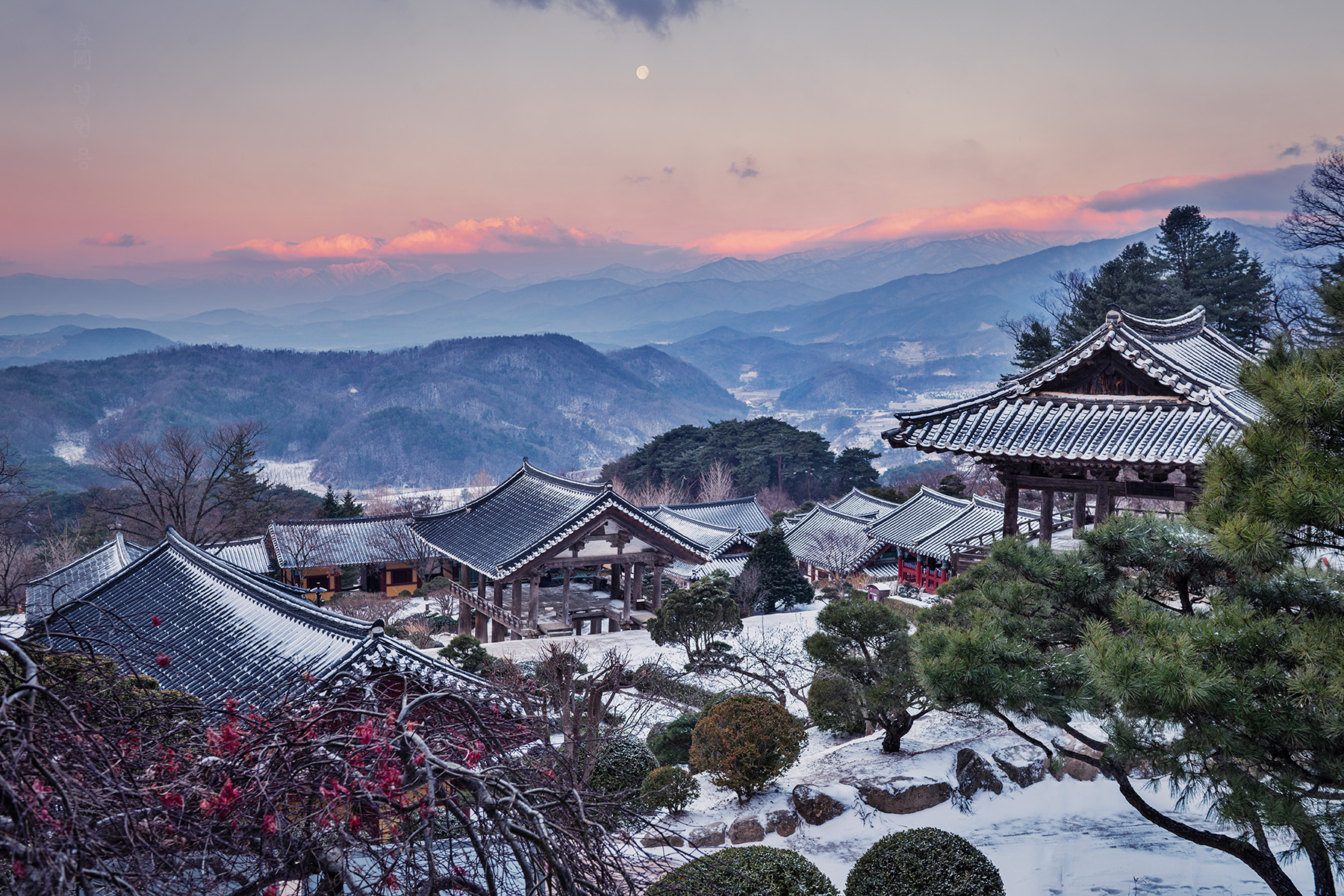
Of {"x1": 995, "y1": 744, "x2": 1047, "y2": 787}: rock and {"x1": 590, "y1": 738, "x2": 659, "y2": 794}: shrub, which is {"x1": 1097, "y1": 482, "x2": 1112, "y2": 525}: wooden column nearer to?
{"x1": 995, "y1": 744, "x2": 1047, "y2": 787}: rock

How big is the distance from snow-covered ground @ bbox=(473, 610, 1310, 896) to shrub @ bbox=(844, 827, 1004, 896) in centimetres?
137

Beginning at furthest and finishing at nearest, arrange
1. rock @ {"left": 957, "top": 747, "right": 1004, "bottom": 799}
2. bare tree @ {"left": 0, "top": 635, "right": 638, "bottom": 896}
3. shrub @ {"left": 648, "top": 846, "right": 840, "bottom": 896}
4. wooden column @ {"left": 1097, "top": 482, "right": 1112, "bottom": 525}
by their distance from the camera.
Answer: wooden column @ {"left": 1097, "top": 482, "right": 1112, "bottom": 525} < rock @ {"left": 957, "top": 747, "right": 1004, "bottom": 799} < shrub @ {"left": 648, "top": 846, "right": 840, "bottom": 896} < bare tree @ {"left": 0, "top": 635, "right": 638, "bottom": 896}

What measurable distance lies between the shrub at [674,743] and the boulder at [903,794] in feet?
13.8

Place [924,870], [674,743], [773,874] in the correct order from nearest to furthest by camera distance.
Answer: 1. [773,874]
2. [924,870]
3. [674,743]

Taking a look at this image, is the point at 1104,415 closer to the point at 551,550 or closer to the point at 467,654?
the point at 467,654

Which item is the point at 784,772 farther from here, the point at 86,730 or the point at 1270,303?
the point at 1270,303

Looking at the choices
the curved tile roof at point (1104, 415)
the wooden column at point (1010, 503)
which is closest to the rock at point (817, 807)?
the wooden column at point (1010, 503)

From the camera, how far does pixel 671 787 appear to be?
9.69 m

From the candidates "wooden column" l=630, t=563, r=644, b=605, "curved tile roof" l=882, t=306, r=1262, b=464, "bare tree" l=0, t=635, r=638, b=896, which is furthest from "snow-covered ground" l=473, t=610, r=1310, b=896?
"wooden column" l=630, t=563, r=644, b=605

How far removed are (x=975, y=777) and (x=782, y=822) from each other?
2227mm

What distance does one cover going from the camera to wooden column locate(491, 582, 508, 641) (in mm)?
23281

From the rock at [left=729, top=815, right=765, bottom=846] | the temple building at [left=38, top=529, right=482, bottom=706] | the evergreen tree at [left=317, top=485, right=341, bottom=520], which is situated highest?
the temple building at [left=38, top=529, right=482, bottom=706]

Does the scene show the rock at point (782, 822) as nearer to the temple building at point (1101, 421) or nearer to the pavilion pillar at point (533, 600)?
the temple building at point (1101, 421)

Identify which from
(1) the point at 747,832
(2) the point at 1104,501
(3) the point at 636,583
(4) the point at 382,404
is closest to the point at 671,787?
(1) the point at 747,832
